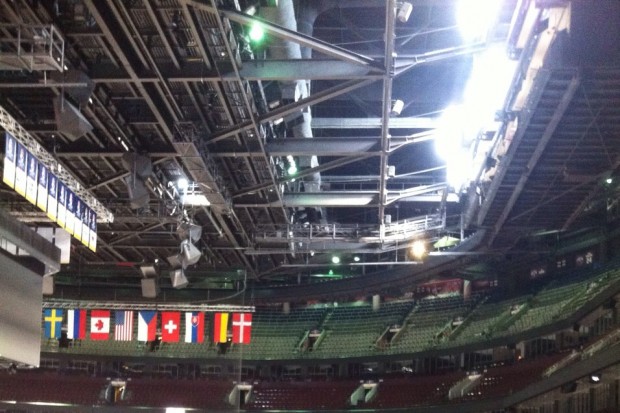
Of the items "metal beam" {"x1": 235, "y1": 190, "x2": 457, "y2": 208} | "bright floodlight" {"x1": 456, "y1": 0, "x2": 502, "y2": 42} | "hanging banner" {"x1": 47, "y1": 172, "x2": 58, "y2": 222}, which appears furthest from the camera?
"metal beam" {"x1": 235, "y1": 190, "x2": 457, "y2": 208}

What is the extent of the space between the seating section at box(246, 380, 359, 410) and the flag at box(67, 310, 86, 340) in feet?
23.7

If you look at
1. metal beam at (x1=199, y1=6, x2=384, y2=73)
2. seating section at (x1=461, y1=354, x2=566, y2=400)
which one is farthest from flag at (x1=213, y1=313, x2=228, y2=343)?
metal beam at (x1=199, y1=6, x2=384, y2=73)

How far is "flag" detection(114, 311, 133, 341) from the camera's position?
3216 centimetres

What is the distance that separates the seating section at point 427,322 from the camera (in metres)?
32.1

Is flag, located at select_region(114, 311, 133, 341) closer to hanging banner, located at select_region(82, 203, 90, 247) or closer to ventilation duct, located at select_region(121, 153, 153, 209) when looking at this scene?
hanging banner, located at select_region(82, 203, 90, 247)

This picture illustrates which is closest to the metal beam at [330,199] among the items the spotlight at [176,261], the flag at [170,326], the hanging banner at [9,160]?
the spotlight at [176,261]

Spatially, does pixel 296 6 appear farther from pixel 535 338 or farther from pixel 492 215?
pixel 535 338

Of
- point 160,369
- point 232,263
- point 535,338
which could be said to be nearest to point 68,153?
point 232,263

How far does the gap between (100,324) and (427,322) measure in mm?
12785

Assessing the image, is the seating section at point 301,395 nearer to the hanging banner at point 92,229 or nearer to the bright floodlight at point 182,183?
the bright floodlight at point 182,183

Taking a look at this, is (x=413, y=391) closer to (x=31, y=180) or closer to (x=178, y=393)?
(x=178, y=393)

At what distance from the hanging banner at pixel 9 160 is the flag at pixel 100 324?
1708cm

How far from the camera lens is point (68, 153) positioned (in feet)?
67.7

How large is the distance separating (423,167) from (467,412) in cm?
809
